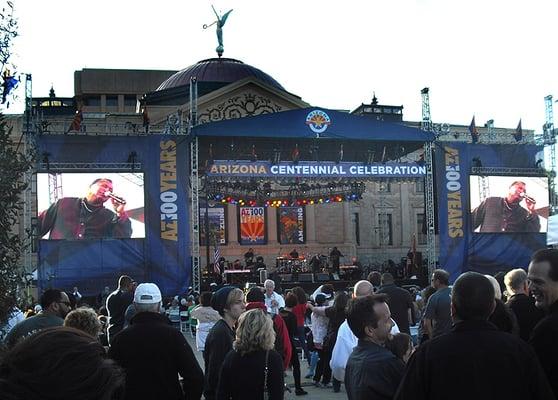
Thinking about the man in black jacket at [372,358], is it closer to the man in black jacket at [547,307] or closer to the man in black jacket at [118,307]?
the man in black jacket at [547,307]

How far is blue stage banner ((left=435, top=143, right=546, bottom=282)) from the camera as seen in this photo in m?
23.4

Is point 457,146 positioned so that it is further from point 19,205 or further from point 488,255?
point 19,205

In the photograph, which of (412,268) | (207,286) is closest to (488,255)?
(412,268)

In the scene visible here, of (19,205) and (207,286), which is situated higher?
(19,205)

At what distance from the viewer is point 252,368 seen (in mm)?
4613

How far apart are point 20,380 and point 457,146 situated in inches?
931

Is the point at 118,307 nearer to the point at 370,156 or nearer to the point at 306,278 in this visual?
the point at 370,156

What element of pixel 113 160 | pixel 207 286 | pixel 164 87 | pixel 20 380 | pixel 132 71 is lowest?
pixel 207 286

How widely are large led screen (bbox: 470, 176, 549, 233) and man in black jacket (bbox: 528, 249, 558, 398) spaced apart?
2092cm

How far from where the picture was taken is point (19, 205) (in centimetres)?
581

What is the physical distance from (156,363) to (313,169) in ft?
55.5

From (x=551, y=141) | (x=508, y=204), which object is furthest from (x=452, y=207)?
(x=551, y=141)

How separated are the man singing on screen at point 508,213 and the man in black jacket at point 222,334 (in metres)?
19.7

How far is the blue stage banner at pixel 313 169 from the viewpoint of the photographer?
20.5 m
